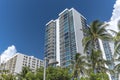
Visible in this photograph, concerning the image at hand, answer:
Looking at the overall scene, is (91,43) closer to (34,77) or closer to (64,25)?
(34,77)

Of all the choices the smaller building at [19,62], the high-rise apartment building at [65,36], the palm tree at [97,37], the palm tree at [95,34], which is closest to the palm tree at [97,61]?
the palm tree at [97,37]

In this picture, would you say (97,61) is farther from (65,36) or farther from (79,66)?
(65,36)

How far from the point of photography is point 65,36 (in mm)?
108562

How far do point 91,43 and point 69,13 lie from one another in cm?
7233

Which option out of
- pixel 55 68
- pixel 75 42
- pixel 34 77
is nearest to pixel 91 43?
pixel 55 68

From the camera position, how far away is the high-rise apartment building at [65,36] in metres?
98.9

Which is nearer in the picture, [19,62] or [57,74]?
[57,74]

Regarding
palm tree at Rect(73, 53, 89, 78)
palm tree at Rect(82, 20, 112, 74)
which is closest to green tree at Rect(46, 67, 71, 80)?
palm tree at Rect(82, 20, 112, 74)

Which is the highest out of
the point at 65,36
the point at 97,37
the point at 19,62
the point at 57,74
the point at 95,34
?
the point at 65,36

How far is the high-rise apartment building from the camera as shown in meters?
98.9

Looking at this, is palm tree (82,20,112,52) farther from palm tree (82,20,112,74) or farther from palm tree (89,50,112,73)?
palm tree (89,50,112,73)

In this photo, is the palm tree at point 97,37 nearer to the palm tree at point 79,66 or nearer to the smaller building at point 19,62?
the palm tree at point 79,66

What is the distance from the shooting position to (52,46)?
112 metres

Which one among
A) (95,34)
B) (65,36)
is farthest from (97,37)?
(65,36)
